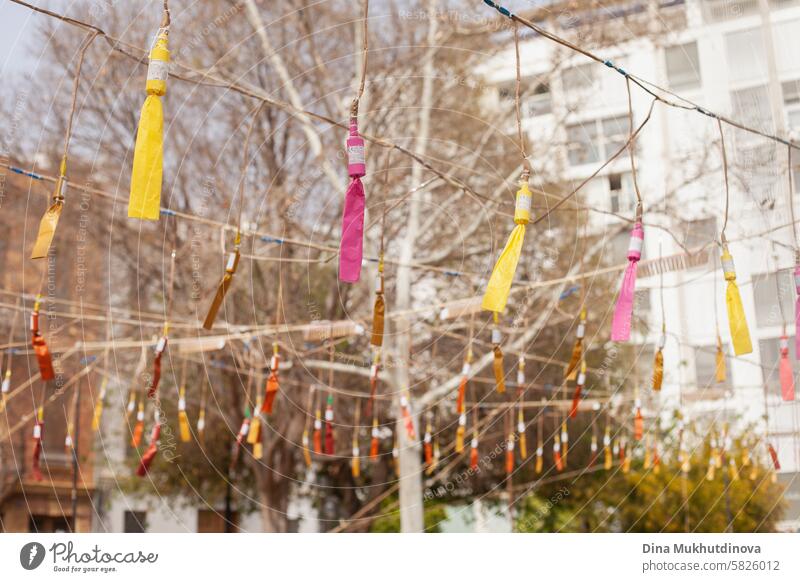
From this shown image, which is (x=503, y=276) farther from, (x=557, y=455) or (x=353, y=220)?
(x=557, y=455)

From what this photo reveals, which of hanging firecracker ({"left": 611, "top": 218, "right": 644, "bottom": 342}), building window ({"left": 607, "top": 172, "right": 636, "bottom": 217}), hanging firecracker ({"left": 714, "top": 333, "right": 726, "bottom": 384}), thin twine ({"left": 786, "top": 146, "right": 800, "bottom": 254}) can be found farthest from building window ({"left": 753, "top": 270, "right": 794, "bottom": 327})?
building window ({"left": 607, "top": 172, "right": 636, "bottom": 217})

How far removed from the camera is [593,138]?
8781mm

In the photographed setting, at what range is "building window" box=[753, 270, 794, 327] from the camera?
5.13 metres

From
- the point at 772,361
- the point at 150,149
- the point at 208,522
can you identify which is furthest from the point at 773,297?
the point at 208,522

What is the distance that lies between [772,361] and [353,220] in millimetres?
3308

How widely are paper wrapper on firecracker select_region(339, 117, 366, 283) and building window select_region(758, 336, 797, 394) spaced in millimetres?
3171

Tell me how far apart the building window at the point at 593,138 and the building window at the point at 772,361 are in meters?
3.36

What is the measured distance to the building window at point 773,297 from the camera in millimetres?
5129

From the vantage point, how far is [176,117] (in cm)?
868

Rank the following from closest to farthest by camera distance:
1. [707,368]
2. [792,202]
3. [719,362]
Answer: [719,362] → [792,202] → [707,368]

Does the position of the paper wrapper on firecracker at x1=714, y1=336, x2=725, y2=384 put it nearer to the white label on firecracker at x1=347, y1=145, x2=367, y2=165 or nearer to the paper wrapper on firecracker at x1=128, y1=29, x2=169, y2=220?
the white label on firecracker at x1=347, y1=145, x2=367, y2=165

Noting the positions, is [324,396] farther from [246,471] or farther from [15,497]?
[15,497]

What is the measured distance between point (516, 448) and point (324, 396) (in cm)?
274
